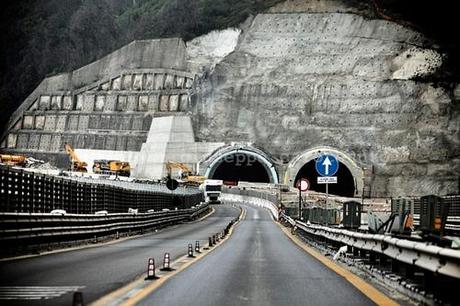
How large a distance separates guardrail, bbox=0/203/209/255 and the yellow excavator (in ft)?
186

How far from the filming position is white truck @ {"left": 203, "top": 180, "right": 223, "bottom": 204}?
3676 inches

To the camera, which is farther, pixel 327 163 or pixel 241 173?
pixel 241 173

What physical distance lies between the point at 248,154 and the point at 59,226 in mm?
75487

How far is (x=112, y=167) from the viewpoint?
327 ft

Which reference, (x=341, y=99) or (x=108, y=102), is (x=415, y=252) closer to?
(x=341, y=99)

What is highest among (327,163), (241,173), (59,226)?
(241,173)

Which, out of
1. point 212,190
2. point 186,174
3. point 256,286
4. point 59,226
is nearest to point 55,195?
point 59,226

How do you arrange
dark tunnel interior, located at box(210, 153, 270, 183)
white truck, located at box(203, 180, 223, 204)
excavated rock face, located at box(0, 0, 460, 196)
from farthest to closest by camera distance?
dark tunnel interior, located at box(210, 153, 270, 183) < white truck, located at box(203, 180, 223, 204) < excavated rock face, located at box(0, 0, 460, 196)

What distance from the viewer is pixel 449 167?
89062mm

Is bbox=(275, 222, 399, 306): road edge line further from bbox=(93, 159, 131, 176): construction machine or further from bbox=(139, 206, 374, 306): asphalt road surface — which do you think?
bbox=(93, 159, 131, 176): construction machine

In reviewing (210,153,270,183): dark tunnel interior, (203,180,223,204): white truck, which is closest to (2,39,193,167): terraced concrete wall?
(210,153,270,183): dark tunnel interior

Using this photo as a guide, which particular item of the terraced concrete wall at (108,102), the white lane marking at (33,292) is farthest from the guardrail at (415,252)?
the terraced concrete wall at (108,102)

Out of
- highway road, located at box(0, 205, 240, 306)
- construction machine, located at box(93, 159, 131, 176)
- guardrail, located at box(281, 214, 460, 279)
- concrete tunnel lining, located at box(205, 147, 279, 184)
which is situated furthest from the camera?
construction machine, located at box(93, 159, 131, 176)

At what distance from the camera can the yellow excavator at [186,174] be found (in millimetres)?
97750
